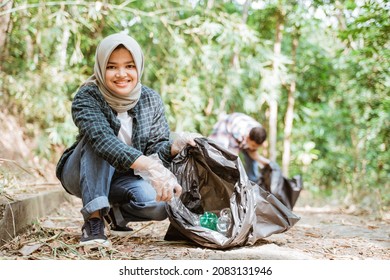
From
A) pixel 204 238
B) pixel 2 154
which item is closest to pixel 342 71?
pixel 2 154

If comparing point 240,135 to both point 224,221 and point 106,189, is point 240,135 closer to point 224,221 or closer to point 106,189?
point 224,221

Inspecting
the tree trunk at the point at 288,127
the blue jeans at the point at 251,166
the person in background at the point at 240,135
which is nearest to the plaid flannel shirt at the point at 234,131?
the person in background at the point at 240,135

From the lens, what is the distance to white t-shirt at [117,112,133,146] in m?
2.48

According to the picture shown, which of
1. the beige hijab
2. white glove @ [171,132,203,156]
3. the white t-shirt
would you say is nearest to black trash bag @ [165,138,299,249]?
white glove @ [171,132,203,156]

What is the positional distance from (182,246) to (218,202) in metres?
Result: 0.34

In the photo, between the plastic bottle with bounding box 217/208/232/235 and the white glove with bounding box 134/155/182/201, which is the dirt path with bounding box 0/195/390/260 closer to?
the plastic bottle with bounding box 217/208/232/235

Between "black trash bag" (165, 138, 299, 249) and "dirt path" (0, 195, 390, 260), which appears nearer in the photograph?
"dirt path" (0, 195, 390, 260)

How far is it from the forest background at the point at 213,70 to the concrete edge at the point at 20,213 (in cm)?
80

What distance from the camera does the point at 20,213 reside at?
2512mm

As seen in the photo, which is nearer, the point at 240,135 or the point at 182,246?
the point at 182,246

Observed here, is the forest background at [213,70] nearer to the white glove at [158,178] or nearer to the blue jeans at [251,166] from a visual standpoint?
the blue jeans at [251,166]

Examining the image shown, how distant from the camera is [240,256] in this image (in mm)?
2109

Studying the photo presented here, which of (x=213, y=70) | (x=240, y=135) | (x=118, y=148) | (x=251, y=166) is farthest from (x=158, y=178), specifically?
(x=213, y=70)

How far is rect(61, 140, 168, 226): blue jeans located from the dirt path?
0.49 feet
